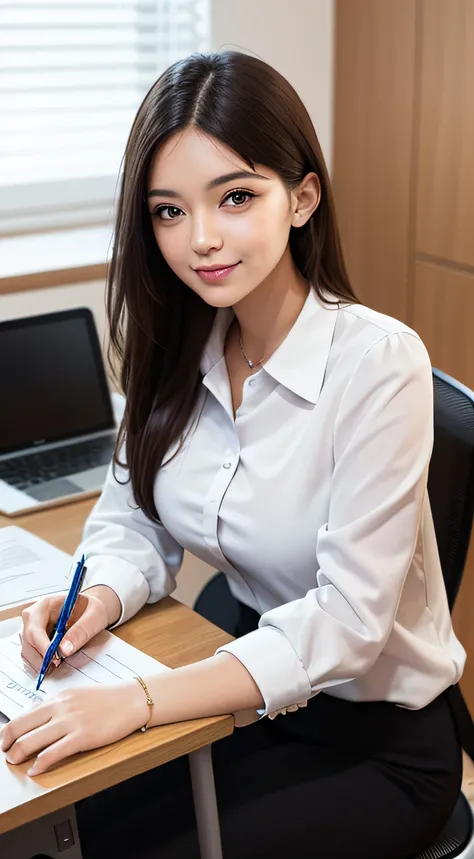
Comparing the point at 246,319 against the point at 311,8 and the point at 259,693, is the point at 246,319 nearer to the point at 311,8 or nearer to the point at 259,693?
the point at 259,693

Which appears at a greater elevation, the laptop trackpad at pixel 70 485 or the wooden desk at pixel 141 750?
the wooden desk at pixel 141 750

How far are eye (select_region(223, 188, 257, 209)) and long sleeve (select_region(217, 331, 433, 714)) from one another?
244mm

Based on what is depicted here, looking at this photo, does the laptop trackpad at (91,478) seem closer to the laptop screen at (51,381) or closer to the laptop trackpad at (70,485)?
the laptop trackpad at (70,485)

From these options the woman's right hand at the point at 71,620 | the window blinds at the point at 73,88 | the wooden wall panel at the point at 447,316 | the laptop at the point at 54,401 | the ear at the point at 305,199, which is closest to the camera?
the woman's right hand at the point at 71,620

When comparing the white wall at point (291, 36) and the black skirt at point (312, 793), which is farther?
the white wall at point (291, 36)

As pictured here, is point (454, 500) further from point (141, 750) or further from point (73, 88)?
point (73, 88)

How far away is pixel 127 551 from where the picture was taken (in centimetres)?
140

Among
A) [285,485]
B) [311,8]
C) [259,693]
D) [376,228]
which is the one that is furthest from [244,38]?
[259,693]

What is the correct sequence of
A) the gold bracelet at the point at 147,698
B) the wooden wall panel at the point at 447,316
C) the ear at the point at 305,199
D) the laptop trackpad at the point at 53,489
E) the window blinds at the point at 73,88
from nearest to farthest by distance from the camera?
the gold bracelet at the point at 147,698, the ear at the point at 305,199, the laptop trackpad at the point at 53,489, the wooden wall panel at the point at 447,316, the window blinds at the point at 73,88

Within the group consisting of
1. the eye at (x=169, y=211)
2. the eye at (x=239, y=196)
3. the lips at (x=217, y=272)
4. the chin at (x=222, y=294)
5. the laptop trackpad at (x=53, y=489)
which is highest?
the eye at (x=239, y=196)

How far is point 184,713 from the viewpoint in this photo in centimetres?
106

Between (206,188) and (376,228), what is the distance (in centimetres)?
113

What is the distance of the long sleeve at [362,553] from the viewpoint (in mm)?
1157

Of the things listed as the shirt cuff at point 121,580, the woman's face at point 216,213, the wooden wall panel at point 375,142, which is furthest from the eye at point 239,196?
the wooden wall panel at point 375,142
